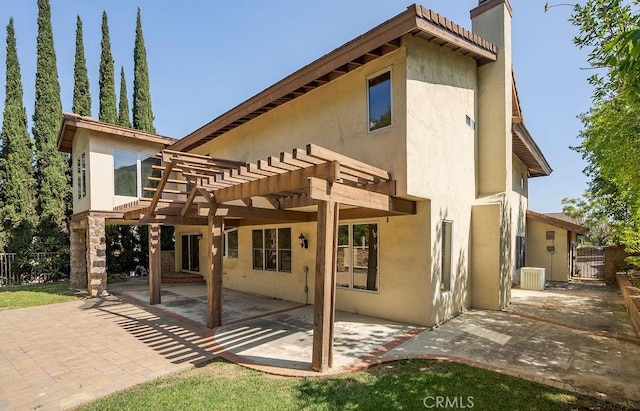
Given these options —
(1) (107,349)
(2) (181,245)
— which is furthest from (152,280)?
(2) (181,245)

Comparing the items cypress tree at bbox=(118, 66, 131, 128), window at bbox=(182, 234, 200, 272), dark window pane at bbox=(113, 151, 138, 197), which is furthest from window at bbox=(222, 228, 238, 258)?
cypress tree at bbox=(118, 66, 131, 128)

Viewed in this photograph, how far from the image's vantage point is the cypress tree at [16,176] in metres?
17.1

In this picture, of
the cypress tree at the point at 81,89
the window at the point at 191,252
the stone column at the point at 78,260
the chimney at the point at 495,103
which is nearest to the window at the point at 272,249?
the window at the point at 191,252

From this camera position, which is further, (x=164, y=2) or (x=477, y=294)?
(x=164, y=2)

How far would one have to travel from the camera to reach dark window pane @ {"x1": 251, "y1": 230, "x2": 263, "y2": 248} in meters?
12.8

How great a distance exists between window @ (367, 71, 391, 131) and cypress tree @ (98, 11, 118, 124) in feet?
72.4

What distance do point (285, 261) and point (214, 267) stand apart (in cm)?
387

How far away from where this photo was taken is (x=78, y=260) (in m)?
15.4

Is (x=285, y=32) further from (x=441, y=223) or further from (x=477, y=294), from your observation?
(x=477, y=294)

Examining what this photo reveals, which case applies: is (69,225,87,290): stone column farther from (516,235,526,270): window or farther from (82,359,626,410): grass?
(516,235,526,270): window

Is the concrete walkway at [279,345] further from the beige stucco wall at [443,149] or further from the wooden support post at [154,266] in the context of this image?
the beige stucco wall at [443,149]

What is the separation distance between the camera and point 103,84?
2361 centimetres

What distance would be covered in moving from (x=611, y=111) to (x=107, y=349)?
12507mm
